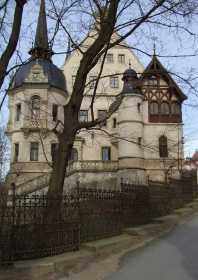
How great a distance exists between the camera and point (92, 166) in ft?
121

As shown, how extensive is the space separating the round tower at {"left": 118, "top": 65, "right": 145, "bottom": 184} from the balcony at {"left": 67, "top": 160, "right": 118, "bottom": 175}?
0.90m

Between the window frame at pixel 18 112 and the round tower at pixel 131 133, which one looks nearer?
the round tower at pixel 131 133

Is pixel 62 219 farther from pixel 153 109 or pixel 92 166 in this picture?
pixel 153 109

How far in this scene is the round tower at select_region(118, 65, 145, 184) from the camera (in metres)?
37.5

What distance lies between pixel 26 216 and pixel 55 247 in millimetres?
1025

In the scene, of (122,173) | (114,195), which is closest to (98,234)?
(114,195)

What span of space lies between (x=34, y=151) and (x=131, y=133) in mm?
9630

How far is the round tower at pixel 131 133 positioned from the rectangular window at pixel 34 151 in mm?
8046

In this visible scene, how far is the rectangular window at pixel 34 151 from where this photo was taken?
38.7 meters

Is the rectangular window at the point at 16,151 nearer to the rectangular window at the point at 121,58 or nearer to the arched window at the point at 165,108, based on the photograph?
the arched window at the point at 165,108

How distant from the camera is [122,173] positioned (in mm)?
37156

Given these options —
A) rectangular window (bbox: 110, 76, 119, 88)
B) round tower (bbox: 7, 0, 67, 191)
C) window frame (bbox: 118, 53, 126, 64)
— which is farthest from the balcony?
window frame (bbox: 118, 53, 126, 64)

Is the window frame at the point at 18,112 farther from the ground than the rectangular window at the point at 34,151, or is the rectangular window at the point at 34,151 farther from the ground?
the window frame at the point at 18,112

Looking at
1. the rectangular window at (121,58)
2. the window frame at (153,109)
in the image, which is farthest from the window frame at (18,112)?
the window frame at (153,109)
